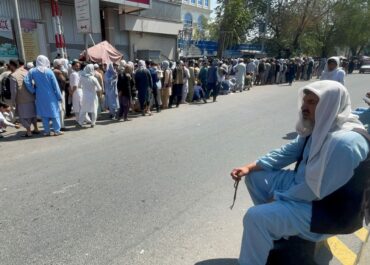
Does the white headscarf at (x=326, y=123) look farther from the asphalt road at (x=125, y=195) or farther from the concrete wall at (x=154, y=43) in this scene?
the concrete wall at (x=154, y=43)

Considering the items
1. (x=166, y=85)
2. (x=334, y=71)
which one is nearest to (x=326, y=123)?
(x=334, y=71)

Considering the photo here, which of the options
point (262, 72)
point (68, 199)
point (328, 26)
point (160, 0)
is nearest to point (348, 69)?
point (328, 26)

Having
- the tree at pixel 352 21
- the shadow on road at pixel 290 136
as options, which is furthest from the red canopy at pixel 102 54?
the tree at pixel 352 21

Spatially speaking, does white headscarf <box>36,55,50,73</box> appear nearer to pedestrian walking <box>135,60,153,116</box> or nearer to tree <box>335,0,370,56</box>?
pedestrian walking <box>135,60,153,116</box>

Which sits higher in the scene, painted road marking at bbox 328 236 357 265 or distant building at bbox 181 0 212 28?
distant building at bbox 181 0 212 28

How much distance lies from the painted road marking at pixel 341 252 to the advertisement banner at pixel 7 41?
534 inches

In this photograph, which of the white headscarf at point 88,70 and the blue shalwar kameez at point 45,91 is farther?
the white headscarf at point 88,70

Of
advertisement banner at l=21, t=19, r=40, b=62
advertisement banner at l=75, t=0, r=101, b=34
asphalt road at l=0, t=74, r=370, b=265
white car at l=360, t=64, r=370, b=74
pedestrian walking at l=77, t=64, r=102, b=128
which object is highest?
advertisement banner at l=75, t=0, r=101, b=34

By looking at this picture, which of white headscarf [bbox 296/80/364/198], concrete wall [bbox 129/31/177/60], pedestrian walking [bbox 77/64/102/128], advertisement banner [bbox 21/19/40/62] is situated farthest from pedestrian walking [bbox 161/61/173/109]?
white headscarf [bbox 296/80/364/198]

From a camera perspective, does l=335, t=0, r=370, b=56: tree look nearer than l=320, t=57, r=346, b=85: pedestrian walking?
No

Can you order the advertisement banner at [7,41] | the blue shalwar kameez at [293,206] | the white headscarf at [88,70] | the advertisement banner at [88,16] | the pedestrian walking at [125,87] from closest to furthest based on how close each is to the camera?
1. the blue shalwar kameez at [293,206]
2. the white headscarf at [88,70]
3. the pedestrian walking at [125,87]
4. the advertisement banner at [88,16]
5. the advertisement banner at [7,41]

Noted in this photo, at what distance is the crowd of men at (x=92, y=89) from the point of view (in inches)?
283

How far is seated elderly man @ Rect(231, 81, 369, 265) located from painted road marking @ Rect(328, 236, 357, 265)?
0.76 metres

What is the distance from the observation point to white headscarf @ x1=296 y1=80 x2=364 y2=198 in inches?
85.3
